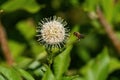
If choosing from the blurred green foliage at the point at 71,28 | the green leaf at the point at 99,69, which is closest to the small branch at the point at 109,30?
the blurred green foliage at the point at 71,28

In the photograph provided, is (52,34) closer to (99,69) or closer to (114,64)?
(99,69)

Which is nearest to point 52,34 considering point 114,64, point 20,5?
point 20,5

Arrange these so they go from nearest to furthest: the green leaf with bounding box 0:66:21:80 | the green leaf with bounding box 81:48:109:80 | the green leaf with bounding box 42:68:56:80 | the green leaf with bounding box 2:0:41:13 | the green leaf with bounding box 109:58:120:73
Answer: the green leaf with bounding box 42:68:56:80
the green leaf with bounding box 0:66:21:80
the green leaf with bounding box 81:48:109:80
the green leaf with bounding box 2:0:41:13
the green leaf with bounding box 109:58:120:73

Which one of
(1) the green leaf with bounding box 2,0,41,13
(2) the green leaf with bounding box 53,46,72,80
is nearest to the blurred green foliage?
(1) the green leaf with bounding box 2,0,41,13

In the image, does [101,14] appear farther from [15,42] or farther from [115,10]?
[15,42]

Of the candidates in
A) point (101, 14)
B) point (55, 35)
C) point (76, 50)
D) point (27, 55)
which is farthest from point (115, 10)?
point (55, 35)

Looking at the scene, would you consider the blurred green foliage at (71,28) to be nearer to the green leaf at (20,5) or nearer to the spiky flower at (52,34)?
the green leaf at (20,5)

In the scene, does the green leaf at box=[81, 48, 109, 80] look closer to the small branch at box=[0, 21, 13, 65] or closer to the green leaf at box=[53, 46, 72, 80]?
A: the green leaf at box=[53, 46, 72, 80]
